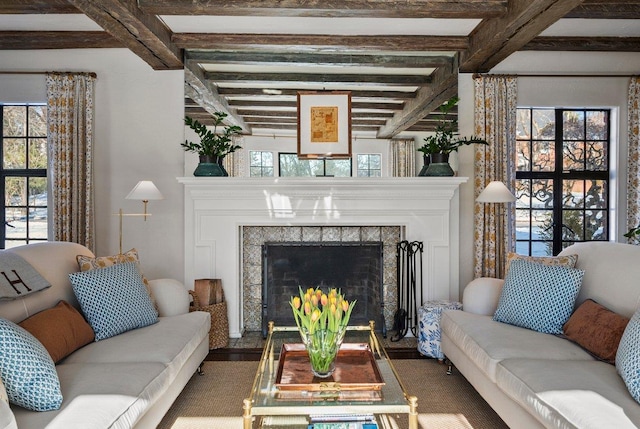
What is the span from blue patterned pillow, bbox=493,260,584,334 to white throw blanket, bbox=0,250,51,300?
2.76m

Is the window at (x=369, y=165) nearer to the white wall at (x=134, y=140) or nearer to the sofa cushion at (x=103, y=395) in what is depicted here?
the white wall at (x=134, y=140)

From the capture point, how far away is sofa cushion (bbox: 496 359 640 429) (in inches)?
66.6

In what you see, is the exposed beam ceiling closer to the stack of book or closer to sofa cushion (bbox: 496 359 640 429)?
sofa cushion (bbox: 496 359 640 429)

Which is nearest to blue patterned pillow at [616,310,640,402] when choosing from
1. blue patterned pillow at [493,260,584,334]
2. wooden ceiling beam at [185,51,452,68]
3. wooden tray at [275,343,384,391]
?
blue patterned pillow at [493,260,584,334]

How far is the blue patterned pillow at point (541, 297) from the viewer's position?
273 centimetres

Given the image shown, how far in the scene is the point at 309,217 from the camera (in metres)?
4.30

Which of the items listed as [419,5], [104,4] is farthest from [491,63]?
[104,4]

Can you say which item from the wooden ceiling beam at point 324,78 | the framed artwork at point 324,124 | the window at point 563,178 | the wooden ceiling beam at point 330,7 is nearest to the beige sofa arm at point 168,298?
the framed artwork at point 324,124

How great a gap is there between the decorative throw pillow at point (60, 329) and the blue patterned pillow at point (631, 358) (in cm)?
261

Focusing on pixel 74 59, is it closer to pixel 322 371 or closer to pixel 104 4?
pixel 104 4

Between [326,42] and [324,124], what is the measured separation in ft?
2.50

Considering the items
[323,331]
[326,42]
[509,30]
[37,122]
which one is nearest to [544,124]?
[509,30]

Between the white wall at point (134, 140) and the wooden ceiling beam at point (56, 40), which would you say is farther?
the white wall at point (134, 140)

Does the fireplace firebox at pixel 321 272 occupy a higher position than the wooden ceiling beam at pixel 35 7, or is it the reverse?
the wooden ceiling beam at pixel 35 7
